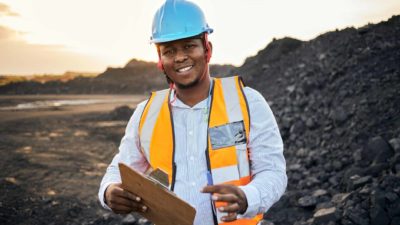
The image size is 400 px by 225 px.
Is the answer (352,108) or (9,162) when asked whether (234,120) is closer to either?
(352,108)

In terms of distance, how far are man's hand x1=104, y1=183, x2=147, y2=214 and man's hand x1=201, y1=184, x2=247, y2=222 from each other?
1.22ft

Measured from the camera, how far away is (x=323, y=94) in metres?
10.5

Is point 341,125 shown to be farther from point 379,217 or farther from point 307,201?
point 379,217

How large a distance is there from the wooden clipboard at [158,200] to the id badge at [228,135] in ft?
1.81

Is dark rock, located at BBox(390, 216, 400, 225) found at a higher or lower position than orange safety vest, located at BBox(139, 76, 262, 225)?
lower

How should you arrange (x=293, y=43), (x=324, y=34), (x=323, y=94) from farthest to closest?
(x=293, y=43) < (x=324, y=34) < (x=323, y=94)

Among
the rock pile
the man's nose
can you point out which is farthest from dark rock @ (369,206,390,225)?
the man's nose

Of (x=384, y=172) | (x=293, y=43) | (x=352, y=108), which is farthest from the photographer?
(x=293, y=43)

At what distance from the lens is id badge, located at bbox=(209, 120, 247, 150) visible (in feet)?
7.48

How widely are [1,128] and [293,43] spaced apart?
12348 millimetres

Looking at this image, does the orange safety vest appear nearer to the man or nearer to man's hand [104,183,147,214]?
the man

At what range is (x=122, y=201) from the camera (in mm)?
2016

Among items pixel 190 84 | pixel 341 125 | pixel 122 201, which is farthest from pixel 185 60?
pixel 341 125

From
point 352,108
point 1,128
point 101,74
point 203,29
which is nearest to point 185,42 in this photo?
point 203,29
